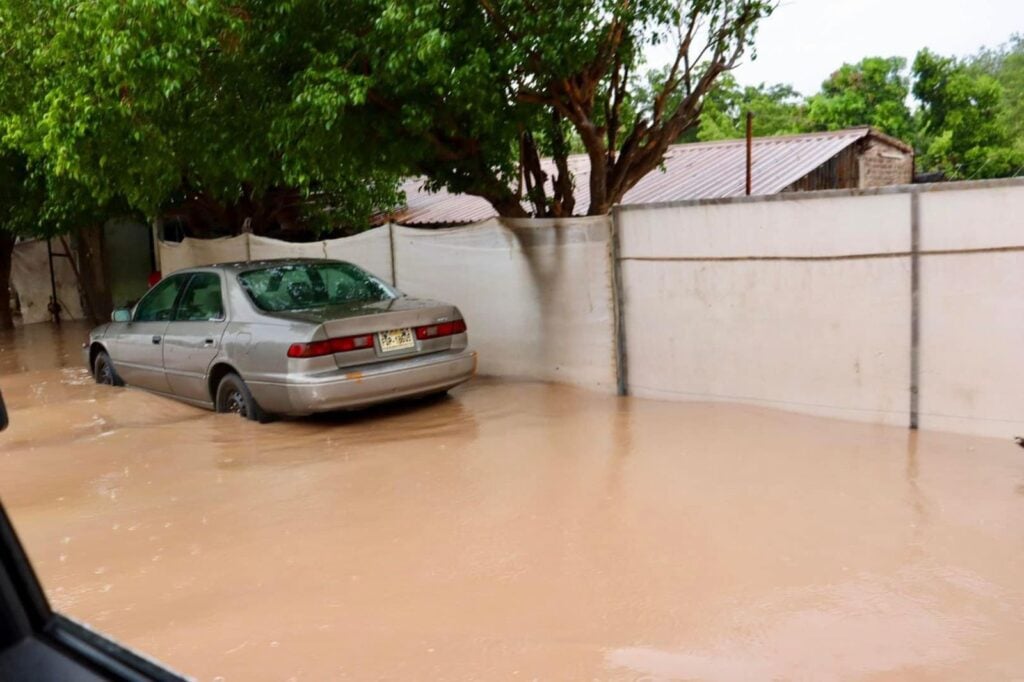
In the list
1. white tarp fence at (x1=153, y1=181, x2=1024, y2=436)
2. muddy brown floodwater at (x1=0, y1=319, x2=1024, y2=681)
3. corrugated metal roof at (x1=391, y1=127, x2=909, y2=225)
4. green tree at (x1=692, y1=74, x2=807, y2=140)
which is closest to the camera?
muddy brown floodwater at (x1=0, y1=319, x2=1024, y2=681)

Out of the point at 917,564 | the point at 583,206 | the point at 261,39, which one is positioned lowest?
the point at 917,564

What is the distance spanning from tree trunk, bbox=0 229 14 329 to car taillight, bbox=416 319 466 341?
1374cm

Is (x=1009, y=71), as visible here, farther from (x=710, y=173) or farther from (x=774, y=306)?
(x=774, y=306)

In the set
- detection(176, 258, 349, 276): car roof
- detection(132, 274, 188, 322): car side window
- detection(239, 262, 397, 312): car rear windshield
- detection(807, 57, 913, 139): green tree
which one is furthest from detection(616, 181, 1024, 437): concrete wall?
detection(807, 57, 913, 139): green tree

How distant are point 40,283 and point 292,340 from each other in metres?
16.3

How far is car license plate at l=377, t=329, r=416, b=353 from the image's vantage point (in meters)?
7.22

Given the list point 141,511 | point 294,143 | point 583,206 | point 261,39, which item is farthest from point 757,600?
point 583,206

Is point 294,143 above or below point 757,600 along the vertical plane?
above

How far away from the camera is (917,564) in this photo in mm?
4090

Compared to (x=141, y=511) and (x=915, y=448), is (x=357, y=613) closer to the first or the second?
(x=141, y=511)

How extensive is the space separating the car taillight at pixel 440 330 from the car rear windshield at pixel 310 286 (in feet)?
2.06

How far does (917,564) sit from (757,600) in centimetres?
87

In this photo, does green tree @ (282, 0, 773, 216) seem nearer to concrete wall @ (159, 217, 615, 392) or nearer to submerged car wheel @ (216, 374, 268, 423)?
concrete wall @ (159, 217, 615, 392)

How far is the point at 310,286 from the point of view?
791cm
